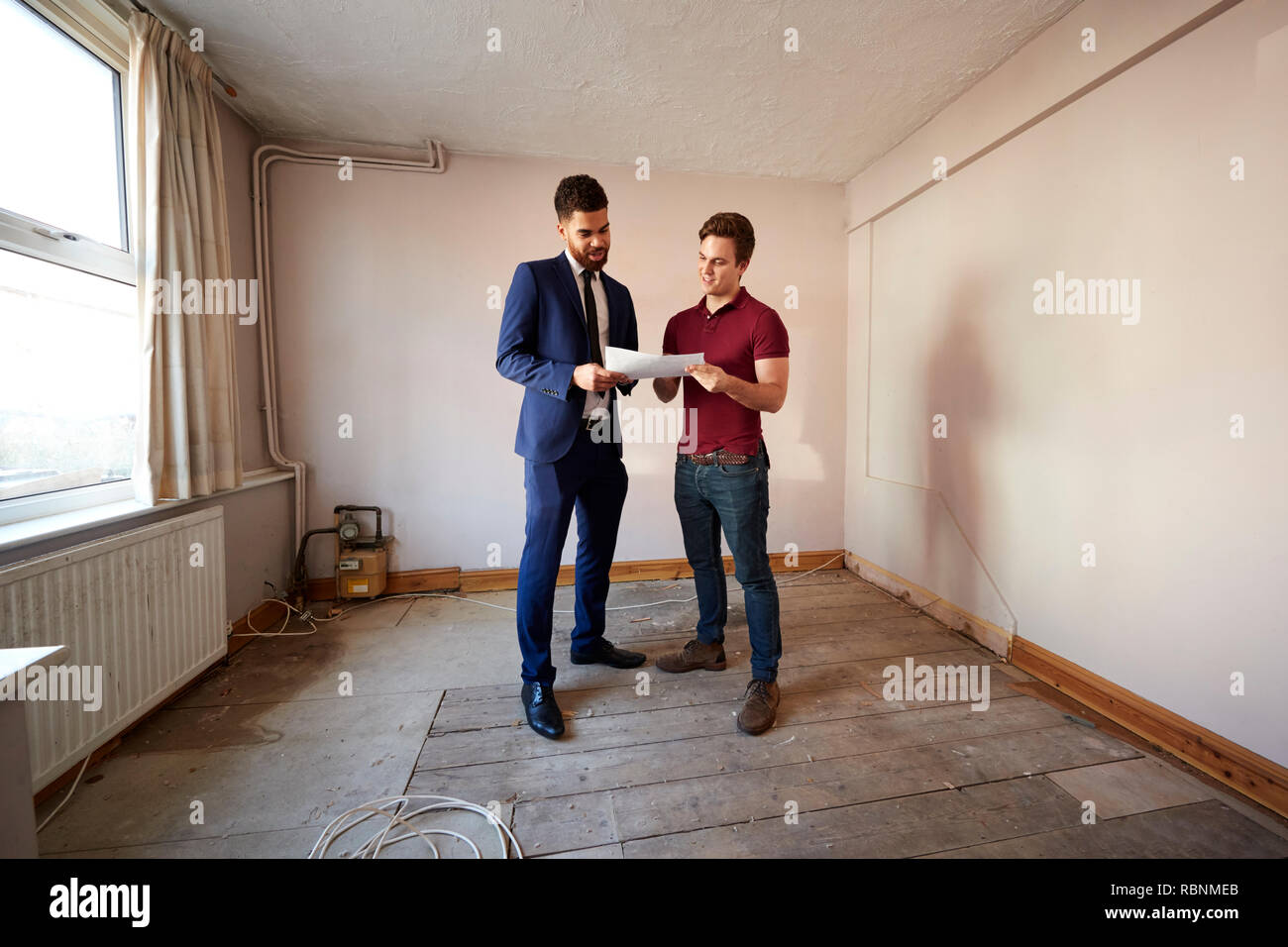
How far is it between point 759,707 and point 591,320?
1490 millimetres

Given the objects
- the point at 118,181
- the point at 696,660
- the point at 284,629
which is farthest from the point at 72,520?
the point at 696,660

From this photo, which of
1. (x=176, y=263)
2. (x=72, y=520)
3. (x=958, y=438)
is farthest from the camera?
(x=958, y=438)

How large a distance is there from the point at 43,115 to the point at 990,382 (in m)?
3.79

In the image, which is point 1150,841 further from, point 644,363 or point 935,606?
point 644,363

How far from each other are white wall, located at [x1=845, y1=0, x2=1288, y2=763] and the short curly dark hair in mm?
1846

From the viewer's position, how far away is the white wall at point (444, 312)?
291 centimetres

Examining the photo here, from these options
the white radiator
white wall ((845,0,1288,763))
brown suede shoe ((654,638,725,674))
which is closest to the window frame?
the white radiator

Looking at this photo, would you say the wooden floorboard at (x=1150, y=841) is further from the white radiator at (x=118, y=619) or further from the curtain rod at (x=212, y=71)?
the curtain rod at (x=212, y=71)

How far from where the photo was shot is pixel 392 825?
1315 mm

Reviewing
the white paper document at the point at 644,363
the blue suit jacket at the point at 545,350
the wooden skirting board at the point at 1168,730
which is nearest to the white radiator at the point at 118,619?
the blue suit jacket at the point at 545,350

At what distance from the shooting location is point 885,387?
308 centimetres

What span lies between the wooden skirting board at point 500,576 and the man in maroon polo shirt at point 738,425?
1.20 metres
